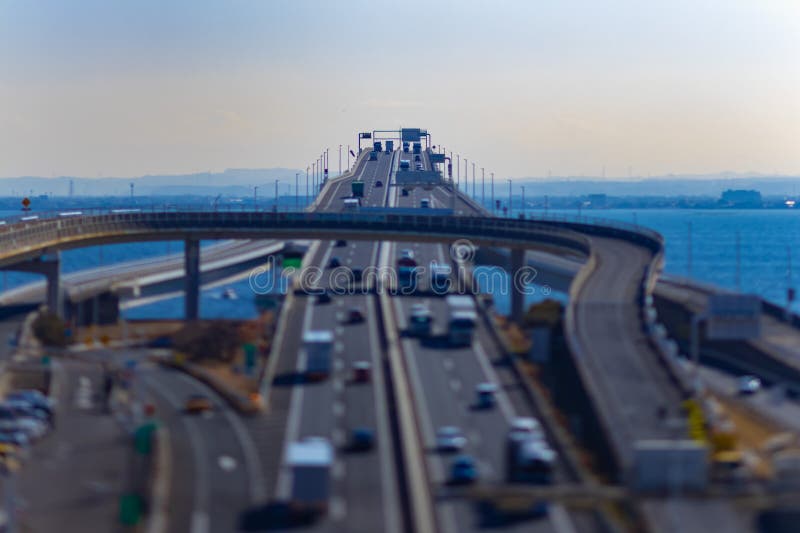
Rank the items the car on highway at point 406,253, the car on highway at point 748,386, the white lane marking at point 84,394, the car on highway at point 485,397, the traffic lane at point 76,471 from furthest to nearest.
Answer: the car on highway at point 406,253 < the car on highway at point 748,386 < the white lane marking at point 84,394 < the car on highway at point 485,397 < the traffic lane at point 76,471

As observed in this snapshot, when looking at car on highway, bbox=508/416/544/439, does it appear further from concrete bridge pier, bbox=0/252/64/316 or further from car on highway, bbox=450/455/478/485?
concrete bridge pier, bbox=0/252/64/316

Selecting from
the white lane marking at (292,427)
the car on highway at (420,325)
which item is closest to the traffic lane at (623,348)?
the car on highway at (420,325)

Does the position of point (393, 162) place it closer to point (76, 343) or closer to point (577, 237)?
point (577, 237)

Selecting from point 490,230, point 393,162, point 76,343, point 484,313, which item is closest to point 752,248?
point 393,162

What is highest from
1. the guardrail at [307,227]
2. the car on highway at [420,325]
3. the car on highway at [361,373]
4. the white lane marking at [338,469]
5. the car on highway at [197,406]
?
the guardrail at [307,227]

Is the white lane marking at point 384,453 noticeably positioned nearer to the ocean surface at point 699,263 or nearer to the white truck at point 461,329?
the white truck at point 461,329

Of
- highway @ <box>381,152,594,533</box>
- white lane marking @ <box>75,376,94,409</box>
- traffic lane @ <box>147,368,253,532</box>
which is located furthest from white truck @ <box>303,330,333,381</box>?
white lane marking @ <box>75,376,94,409</box>

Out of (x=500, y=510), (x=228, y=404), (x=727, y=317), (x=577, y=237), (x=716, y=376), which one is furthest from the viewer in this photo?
(x=577, y=237)
